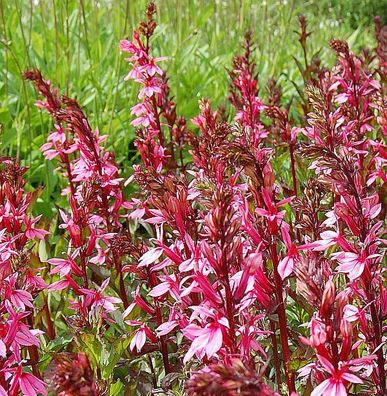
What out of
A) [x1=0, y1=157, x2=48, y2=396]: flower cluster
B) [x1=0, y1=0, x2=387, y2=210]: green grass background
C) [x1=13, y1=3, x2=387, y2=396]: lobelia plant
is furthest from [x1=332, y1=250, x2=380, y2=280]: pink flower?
[x1=0, y1=0, x2=387, y2=210]: green grass background

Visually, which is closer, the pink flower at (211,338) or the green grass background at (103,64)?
the pink flower at (211,338)

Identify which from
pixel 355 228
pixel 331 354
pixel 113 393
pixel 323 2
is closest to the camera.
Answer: pixel 331 354

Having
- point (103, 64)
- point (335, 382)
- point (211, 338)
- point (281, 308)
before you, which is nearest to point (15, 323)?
point (211, 338)

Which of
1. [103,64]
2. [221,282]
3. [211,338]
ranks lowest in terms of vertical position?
[103,64]

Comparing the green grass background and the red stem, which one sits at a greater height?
the red stem

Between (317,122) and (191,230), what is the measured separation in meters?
0.49

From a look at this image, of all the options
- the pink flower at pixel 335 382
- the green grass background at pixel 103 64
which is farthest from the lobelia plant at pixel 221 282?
the green grass background at pixel 103 64

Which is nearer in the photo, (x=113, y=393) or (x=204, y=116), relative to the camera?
(x=113, y=393)

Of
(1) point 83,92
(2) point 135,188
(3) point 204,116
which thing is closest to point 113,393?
(3) point 204,116

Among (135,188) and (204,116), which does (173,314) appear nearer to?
(204,116)

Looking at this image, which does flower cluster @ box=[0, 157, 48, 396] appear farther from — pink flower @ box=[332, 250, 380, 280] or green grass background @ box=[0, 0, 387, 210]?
green grass background @ box=[0, 0, 387, 210]

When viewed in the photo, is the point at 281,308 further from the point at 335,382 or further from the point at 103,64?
the point at 103,64

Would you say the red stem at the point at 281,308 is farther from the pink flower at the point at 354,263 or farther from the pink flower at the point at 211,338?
the pink flower at the point at 211,338

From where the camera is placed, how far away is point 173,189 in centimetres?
179
